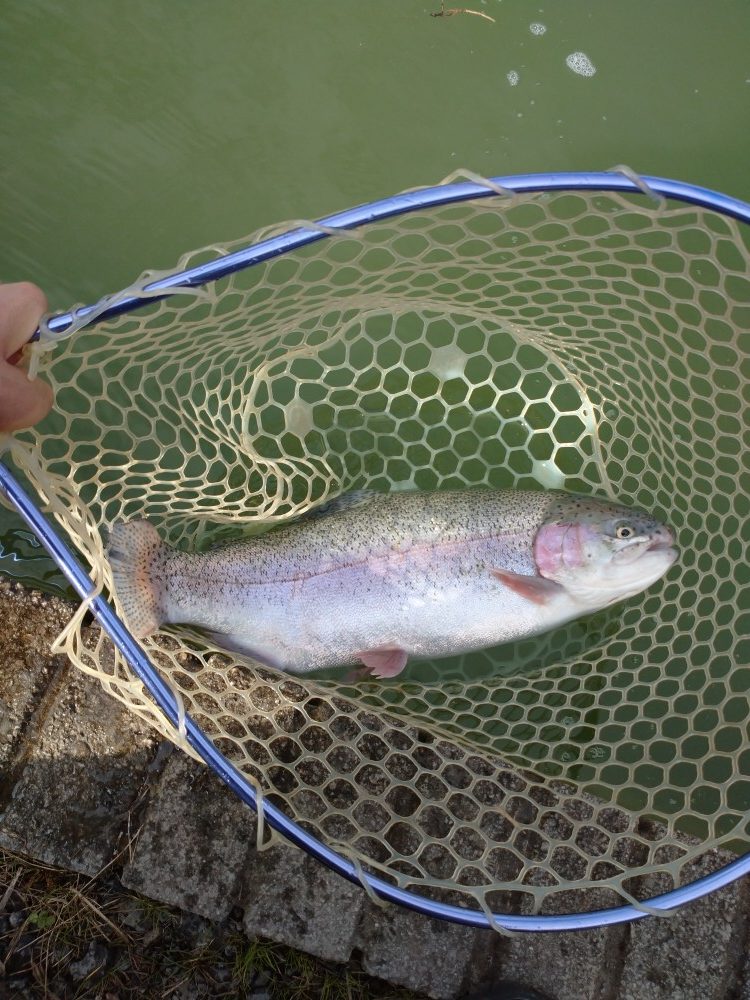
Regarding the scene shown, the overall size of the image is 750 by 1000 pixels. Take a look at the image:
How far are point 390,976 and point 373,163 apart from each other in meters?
4.08

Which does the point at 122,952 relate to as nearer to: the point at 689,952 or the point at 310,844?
the point at 310,844

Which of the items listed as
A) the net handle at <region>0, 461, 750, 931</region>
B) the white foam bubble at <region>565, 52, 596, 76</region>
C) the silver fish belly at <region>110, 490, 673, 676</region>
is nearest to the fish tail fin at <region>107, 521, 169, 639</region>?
the silver fish belly at <region>110, 490, 673, 676</region>

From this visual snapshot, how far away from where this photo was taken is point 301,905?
3010mm

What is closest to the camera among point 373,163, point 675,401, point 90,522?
point 90,522

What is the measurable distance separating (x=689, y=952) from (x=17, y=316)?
3458 mm

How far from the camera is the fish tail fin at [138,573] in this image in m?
3.03

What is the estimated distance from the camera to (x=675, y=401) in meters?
3.60

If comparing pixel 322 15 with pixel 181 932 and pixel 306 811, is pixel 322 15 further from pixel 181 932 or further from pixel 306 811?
pixel 181 932

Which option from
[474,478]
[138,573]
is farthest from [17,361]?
[474,478]

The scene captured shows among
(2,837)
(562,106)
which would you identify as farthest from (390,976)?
(562,106)

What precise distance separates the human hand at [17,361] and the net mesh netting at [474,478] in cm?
17

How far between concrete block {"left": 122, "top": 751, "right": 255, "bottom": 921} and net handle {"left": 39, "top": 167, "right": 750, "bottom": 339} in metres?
1.90

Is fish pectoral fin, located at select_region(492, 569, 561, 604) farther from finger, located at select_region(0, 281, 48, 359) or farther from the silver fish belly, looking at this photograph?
finger, located at select_region(0, 281, 48, 359)

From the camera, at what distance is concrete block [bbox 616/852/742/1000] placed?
119 inches
